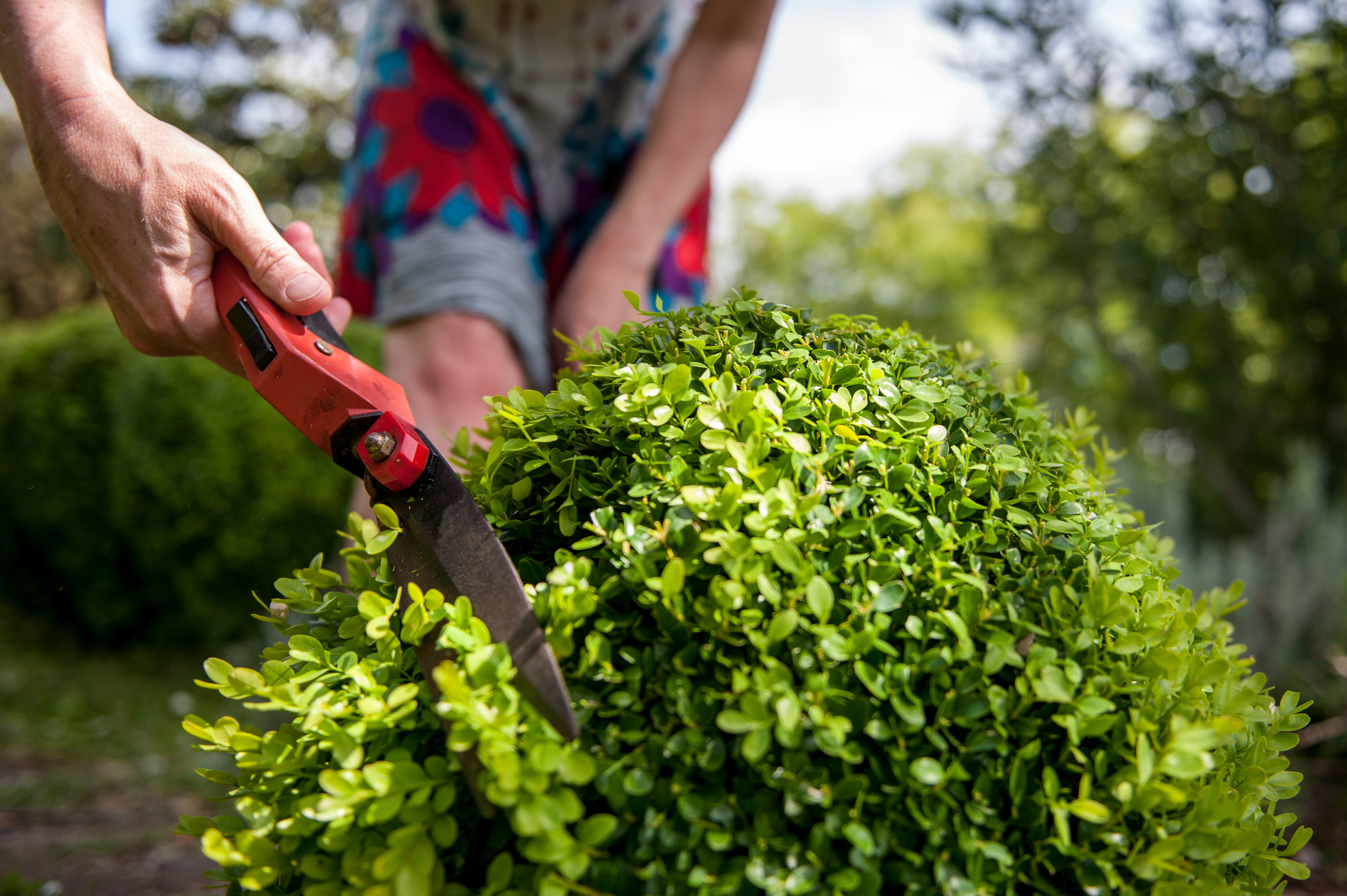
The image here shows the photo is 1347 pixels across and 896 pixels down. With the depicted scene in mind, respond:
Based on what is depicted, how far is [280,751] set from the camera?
3.11ft

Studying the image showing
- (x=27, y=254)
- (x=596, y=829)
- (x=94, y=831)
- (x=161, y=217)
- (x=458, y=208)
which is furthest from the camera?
(x=27, y=254)

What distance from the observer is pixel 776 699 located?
861 millimetres

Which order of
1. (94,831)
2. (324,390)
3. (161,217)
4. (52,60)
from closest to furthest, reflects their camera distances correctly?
(324,390), (161,217), (52,60), (94,831)

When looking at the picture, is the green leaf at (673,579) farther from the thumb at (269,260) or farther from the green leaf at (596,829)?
the thumb at (269,260)

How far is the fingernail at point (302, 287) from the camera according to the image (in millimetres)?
1223

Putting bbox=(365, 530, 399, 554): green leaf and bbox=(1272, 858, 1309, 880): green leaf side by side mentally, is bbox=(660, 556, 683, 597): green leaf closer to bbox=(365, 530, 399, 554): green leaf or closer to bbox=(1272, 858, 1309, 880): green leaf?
bbox=(365, 530, 399, 554): green leaf

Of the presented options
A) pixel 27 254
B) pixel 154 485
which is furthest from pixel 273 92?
pixel 154 485

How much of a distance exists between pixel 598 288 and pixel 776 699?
148 centimetres

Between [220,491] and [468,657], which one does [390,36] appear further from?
[220,491]

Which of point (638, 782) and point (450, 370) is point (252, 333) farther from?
point (638, 782)

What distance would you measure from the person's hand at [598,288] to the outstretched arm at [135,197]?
83 centimetres

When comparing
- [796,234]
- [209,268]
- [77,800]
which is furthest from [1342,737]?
[796,234]

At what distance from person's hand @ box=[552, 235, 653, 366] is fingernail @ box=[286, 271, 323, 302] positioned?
2.98 feet

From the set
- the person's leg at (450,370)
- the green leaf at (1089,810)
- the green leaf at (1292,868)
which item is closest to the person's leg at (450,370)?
the person's leg at (450,370)
